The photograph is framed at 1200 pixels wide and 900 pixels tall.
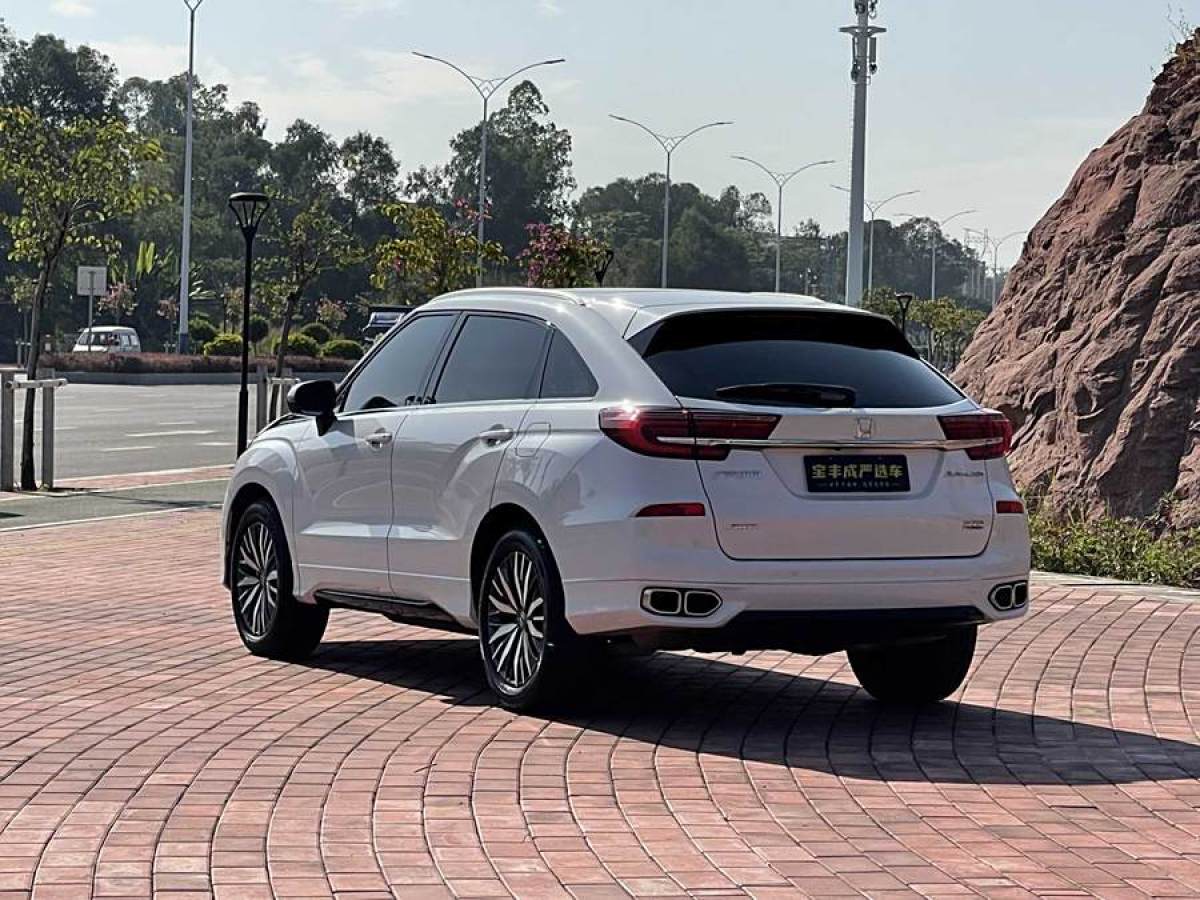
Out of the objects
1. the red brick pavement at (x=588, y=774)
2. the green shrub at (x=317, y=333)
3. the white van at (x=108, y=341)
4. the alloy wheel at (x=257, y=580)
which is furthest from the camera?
the green shrub at (x=317, y=333)

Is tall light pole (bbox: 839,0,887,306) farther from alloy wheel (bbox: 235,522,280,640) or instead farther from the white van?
the white van

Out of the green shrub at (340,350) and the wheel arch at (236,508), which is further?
the green shrub at (340,350)

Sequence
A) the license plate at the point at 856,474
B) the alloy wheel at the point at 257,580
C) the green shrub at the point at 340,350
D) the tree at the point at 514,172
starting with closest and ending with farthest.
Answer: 1. the license plate at the point at 856,474
2. the alloy wheel at the point at 257,580
3. the green shrub at the point at 340,350
4. the tree at the point at 514,172

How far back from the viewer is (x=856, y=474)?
8641 mm

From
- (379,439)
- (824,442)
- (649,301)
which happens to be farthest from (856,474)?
(379,439)

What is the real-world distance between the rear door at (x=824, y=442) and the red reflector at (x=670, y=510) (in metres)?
0.07

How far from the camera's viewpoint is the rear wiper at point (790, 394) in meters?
8.63

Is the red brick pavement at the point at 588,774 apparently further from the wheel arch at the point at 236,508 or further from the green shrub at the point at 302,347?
the green shrub at the point at 302,347

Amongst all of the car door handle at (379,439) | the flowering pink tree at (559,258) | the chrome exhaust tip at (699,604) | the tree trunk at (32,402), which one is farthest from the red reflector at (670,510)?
the flowering pink tree at (559,258)

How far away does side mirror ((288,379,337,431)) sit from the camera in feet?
34.9

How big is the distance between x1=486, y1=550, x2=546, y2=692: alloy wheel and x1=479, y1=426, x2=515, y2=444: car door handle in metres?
0.48

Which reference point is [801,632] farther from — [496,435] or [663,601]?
[496,435]

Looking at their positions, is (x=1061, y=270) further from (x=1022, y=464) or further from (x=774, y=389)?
(x=774, y=389)

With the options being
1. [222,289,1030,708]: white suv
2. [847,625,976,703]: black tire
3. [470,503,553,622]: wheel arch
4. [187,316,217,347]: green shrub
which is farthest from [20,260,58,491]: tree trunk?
[187,316,217,347]: green shrub
